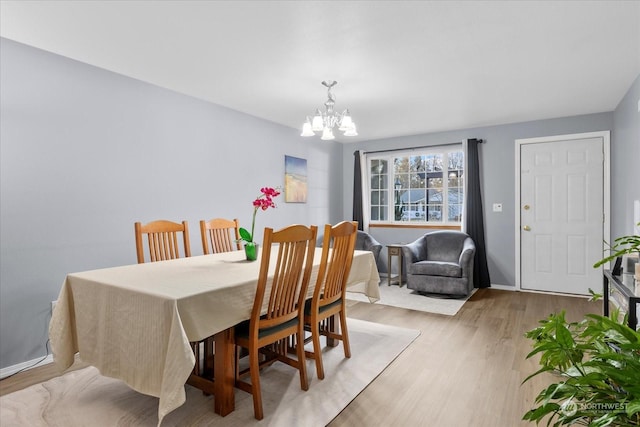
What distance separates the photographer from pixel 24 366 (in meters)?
2.64

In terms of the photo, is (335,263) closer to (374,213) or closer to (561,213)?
(561,213)

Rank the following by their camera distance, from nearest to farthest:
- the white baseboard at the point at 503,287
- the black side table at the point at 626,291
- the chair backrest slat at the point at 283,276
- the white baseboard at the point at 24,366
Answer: the black side table at the point at 626,291 < the chair backrest slat at the point at 283,276 < the white baseboard at the point at 24,366 < the white baseboard at the point at 503,287

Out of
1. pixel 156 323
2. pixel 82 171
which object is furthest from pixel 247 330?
pixel 82 171

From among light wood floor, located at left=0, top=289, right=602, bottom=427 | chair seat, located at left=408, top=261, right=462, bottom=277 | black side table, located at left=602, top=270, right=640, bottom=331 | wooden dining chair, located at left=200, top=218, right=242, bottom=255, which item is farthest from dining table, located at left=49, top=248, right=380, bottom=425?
chair seat, located at left=408, top=261, right=462, bottom=277

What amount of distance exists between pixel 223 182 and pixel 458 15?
289 cm

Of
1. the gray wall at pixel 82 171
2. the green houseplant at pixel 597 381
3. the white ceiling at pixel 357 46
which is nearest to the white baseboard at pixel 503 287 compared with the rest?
the white ceiling at pixel 357 46

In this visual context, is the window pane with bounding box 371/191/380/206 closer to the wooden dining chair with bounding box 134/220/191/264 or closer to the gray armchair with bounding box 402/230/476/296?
the gray armchair with bounding box 402/230/476/296

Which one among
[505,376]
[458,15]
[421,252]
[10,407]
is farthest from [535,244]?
[10,407]

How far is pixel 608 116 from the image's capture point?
445 centimetres

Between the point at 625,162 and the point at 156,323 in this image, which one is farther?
the point at 625,162

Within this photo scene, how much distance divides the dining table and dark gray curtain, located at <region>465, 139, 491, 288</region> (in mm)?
3878

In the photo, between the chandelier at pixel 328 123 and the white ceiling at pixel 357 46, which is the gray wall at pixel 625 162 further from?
the chandelier at pixel 328 123

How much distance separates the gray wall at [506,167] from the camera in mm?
3939

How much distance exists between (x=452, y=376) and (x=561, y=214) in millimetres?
3318
